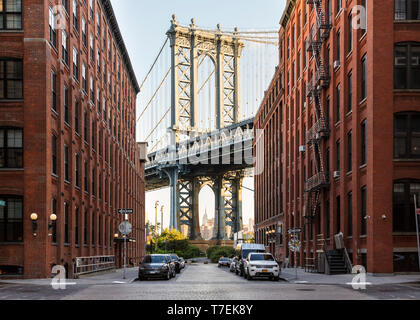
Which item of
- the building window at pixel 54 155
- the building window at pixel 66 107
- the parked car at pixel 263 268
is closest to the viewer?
the parked car at pixel 263 268

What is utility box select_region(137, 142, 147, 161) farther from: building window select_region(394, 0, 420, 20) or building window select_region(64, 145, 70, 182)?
building window select_region(394, 0, 420, 20)

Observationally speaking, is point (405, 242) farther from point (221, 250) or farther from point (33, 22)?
point (221, 250)

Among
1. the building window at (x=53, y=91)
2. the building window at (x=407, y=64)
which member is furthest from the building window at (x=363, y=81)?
the building window at (x=53, y=91)

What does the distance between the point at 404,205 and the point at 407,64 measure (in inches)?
282

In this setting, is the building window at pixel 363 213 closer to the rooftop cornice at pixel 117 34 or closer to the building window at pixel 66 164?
the building window at pixel 66 164

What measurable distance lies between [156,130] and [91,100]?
227ft

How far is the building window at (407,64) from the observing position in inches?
1304

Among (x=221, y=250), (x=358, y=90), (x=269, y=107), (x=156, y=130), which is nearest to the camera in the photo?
(x=358, y=90)

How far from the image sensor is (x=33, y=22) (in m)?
32.1

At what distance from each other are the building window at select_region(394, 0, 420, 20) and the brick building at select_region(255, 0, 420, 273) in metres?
0.05

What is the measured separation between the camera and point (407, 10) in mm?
33469

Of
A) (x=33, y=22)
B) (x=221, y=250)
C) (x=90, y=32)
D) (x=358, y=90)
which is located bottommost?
(x=221, y=250)


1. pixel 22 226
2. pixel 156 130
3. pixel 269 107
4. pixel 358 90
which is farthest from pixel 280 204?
pixel 156 130

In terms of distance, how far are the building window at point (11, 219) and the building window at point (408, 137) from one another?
18866 millimetres
